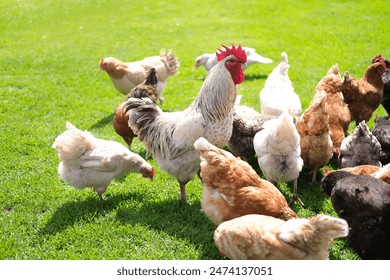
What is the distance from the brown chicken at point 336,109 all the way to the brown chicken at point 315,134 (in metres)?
0.48

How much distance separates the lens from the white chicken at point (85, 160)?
4945 mm

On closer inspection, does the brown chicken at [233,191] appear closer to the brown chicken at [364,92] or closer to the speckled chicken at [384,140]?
the speckled chicken at [384,140]

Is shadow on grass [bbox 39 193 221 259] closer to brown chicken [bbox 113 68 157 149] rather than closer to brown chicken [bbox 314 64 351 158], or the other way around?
brown chicken [bbox 113 68 157 149]

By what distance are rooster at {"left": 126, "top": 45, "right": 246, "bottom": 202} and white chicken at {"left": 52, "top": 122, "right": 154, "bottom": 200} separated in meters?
0.64

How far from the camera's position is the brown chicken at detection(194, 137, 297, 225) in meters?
4.09

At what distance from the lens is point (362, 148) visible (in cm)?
523

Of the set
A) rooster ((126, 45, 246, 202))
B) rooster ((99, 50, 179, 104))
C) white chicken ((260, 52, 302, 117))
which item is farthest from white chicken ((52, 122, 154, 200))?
rooster ((99, 50, 179, 104))

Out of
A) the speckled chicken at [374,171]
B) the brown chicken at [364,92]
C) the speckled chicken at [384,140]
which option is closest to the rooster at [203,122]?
the speckled chicken at [374,171]

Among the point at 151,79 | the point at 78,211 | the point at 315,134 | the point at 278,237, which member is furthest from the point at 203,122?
the point at 151,79

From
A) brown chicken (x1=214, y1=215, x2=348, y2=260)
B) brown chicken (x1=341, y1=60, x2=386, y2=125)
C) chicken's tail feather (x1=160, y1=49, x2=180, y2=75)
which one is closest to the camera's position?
brown chicken (x1=214, y1=215, x2=348, y2=260)

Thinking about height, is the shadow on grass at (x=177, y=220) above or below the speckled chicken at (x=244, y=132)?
below

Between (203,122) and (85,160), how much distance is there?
1653mm

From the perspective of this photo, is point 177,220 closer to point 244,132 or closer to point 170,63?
point 244,132
